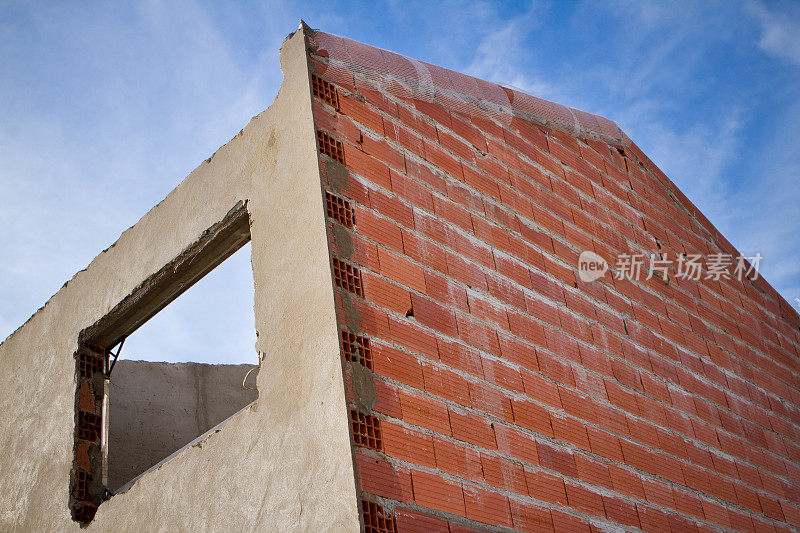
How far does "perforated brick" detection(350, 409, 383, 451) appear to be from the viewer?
319 cm

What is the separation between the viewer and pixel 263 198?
419 centimetres

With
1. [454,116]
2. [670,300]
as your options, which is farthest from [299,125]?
[670,300]

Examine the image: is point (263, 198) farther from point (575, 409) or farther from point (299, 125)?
point (575, 409)

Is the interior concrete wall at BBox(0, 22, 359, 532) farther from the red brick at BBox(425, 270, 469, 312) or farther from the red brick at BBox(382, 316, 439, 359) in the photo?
the red brick at BBox(425, 270, 469, 312)

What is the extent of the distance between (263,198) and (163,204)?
1.22 m

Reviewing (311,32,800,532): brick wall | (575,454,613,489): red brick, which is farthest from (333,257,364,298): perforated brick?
(575,454,613,489): red brick

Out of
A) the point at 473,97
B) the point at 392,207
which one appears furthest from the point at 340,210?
the point at 473,97

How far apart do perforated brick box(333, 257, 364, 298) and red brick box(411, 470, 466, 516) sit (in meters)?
0.82

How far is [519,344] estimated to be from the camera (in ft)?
13.9

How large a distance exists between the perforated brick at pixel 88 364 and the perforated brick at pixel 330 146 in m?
2.51

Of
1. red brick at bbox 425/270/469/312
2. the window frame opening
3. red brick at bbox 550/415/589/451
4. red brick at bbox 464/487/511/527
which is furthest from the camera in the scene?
the window frame opening

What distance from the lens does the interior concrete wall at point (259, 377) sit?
3.34 metres

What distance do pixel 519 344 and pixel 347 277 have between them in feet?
3.76

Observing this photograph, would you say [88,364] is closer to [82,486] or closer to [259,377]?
[82,486]
